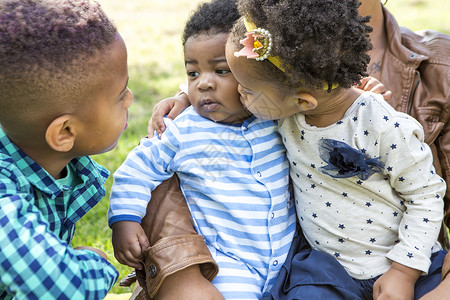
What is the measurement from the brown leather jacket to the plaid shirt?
0.27 meters

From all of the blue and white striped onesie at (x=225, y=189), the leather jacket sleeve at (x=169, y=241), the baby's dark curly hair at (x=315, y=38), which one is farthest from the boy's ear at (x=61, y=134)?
the baby's dark curly hair at (x=315, y=38)

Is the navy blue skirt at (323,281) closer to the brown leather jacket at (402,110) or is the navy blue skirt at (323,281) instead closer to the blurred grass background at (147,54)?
the brown leather jacket at (402,110)

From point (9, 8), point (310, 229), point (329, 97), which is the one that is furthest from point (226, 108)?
point (9, 8)

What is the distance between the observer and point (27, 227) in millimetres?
1630

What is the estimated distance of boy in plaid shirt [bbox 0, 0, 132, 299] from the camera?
1629 millimetres

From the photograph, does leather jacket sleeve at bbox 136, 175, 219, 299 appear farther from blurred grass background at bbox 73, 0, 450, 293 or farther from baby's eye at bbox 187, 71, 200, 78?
blurred grass background at bbox 73, 0, 450, 293

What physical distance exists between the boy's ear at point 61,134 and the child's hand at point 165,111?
1.78 feet

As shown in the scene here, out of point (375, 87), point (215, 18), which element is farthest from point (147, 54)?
point (375, 87)

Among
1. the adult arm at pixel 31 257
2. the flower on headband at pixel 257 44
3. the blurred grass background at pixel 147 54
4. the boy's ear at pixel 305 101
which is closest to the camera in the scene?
the adult arm at pixel 31 257

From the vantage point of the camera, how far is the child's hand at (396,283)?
204cm

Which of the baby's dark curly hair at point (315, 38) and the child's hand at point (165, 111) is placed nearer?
the baby's dark curly hair at point (315, 38)

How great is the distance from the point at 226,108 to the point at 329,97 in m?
0.48

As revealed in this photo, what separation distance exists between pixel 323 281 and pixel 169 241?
0.65m

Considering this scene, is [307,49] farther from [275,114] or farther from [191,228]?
[191,228]
